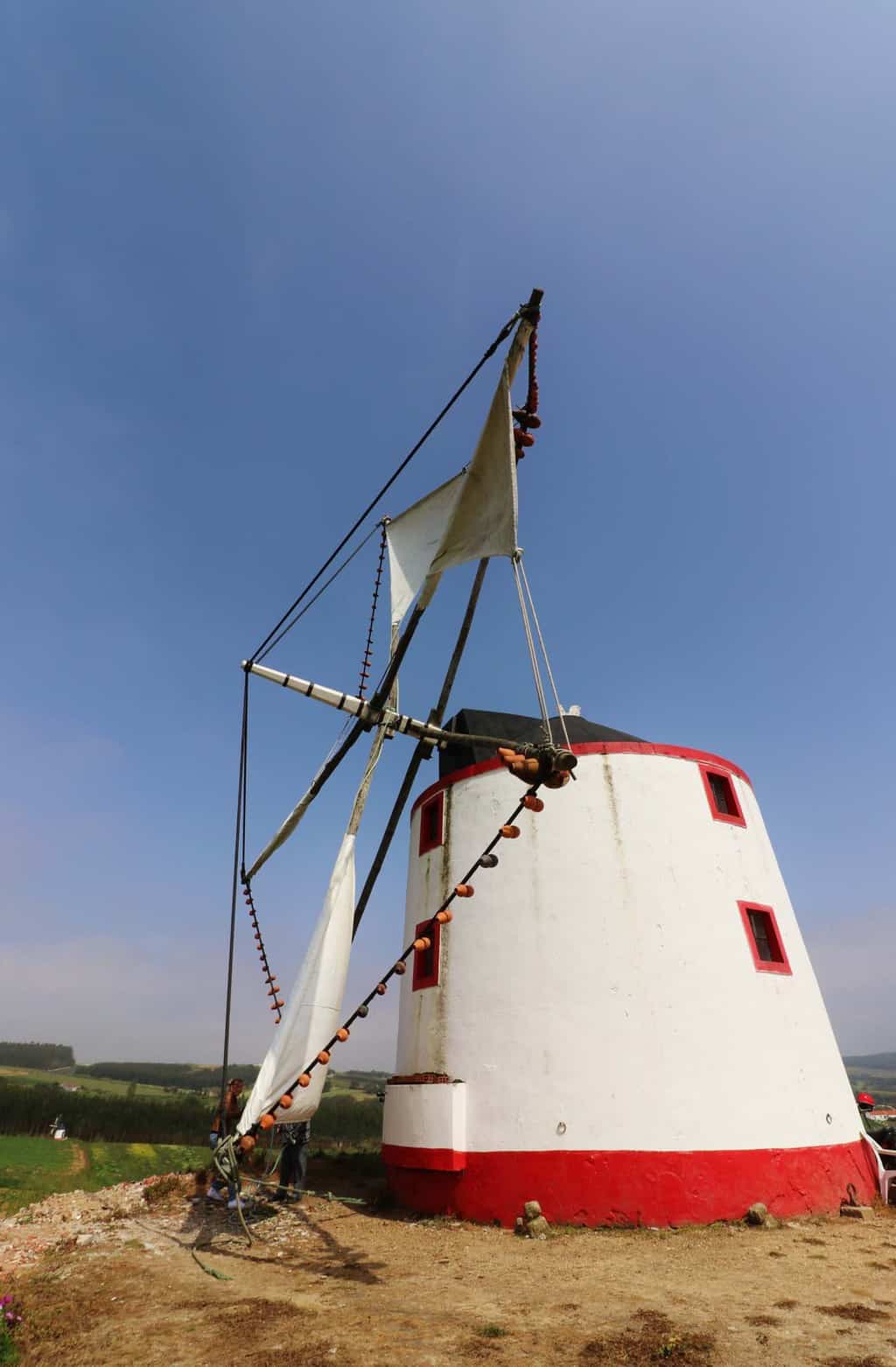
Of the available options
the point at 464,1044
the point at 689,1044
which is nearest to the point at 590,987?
the point at 689,1044

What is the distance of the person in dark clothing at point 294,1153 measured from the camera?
13.8 meters

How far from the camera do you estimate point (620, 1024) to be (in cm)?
1281

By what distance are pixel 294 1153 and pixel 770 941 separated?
1091 centimetres

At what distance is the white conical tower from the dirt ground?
81cm

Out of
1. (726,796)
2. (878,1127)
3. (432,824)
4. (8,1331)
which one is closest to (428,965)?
(432,824)

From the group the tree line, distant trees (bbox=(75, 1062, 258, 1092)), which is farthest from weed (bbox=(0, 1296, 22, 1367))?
distant trees (bbox=(75, 1062, 258, 1092))

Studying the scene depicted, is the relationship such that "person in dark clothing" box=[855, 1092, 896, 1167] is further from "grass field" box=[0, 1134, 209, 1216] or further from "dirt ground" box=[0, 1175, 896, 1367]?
"grass field" box=[0, 1134, 209, 1216]

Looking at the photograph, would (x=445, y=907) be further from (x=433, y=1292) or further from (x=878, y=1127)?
(x=878, y=1127)

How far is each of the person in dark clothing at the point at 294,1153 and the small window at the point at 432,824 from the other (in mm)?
6257

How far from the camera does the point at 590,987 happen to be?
Answer: 13164 millimetres

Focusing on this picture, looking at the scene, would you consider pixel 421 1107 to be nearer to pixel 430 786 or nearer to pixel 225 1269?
pixel 225 1269

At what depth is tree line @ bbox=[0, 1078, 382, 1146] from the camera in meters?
43.9

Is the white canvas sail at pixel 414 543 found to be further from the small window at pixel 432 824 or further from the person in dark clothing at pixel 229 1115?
the person in dark clothing at pixel 229 1115

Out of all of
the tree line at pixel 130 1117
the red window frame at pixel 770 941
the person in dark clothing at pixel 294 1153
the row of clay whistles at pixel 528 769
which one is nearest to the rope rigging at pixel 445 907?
the row of clay whistles at pixel 528 769
